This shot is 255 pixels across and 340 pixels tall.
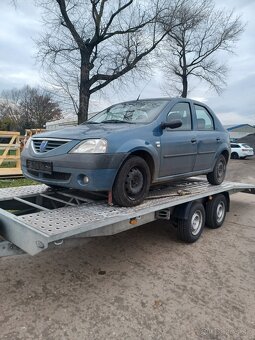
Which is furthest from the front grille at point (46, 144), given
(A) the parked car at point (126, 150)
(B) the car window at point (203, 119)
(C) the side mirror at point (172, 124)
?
(B) the car window at point (203, 119)

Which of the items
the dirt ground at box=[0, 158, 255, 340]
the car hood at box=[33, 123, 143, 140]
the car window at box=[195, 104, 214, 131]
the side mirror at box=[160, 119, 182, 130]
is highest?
the car window at box=[195, 104, 214, 131]

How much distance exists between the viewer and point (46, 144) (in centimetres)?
384

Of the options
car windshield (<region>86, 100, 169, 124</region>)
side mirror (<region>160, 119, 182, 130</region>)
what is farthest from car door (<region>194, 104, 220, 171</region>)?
side mirror (<region>160, 119, 182, 130</region>)

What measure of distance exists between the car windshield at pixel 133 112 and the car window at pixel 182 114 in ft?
0.60

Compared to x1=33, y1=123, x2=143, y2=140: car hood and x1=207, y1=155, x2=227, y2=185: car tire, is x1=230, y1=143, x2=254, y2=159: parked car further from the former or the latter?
x1=33, y1=123, x2=143, y2=140: car hood

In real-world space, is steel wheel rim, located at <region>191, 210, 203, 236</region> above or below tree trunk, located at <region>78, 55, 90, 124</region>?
below

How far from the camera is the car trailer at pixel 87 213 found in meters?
2.81

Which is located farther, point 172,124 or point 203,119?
point 203,119

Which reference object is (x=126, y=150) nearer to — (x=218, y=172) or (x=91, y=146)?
(x=91, y=146)

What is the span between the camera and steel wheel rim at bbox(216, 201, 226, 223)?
18.6 ft

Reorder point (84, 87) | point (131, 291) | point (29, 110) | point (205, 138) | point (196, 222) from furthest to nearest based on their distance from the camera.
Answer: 1. point (29, 110)
2. point (84, 87)
3. point (205, 138)
4. point (196, 222)
5. point (131, 291)

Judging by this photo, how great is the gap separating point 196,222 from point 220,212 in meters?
1.05

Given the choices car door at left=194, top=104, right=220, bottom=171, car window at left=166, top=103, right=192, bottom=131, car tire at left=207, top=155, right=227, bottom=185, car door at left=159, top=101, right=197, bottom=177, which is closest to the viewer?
car door at left=159, top=101, right=197, bottom=177

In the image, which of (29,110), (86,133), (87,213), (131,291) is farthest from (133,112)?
(29,110)
